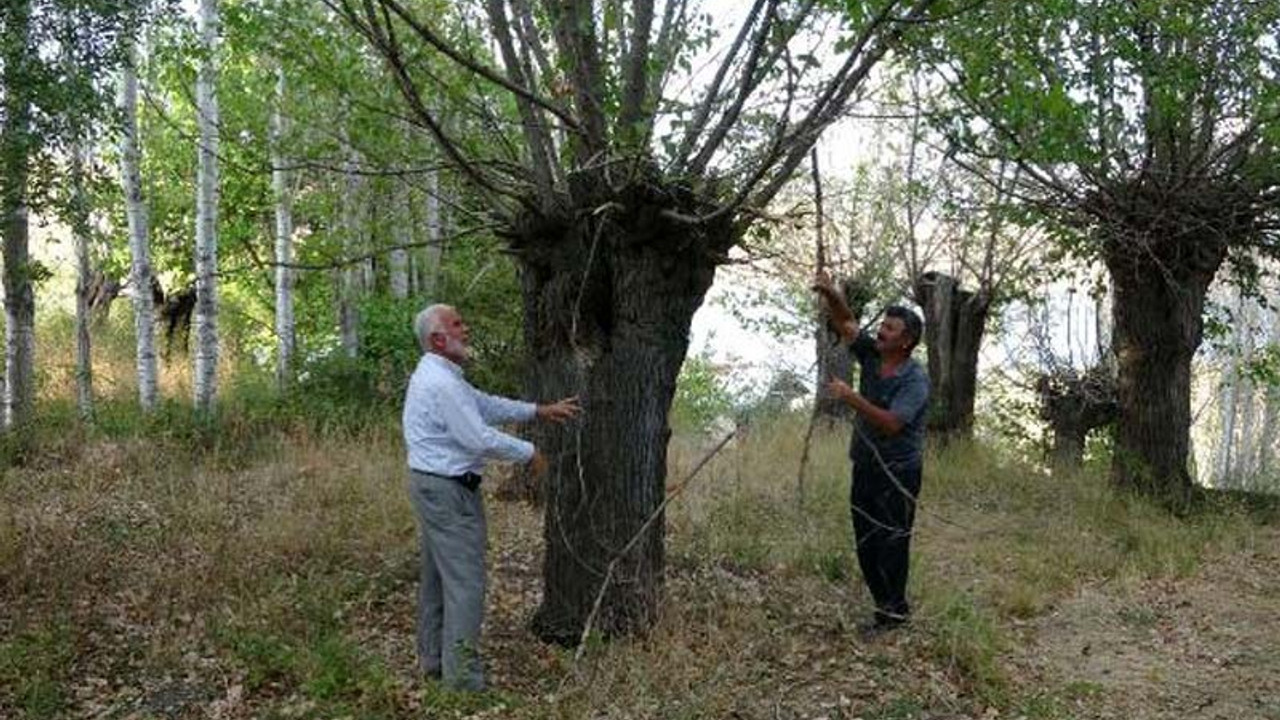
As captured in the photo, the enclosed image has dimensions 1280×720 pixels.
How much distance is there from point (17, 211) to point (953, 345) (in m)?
11.2

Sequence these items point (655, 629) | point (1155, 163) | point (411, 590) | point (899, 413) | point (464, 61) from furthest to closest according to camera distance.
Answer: point (1155, 163), point (411, 590), point (899, 413), point (655, 629), point (464, 61)

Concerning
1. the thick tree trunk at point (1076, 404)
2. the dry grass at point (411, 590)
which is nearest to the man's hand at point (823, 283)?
the dry grass at point (411, 590)

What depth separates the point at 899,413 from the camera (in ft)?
21.9

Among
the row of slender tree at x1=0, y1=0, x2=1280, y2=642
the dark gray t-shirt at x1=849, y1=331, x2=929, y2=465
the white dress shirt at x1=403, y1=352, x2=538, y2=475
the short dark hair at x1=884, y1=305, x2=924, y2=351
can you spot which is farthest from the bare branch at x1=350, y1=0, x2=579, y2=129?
the dark gray t-shirt at x1=849, y1=331, x2=929, y2=465

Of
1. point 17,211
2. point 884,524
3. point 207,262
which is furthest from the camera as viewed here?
point 207,262

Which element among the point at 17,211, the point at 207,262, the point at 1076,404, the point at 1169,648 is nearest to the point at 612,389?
the point at 1169,648

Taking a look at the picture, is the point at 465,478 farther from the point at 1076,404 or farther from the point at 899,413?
the point at 1076,404

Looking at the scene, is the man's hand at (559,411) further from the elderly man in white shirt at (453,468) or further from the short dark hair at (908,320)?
the short dark hair at (908,320)

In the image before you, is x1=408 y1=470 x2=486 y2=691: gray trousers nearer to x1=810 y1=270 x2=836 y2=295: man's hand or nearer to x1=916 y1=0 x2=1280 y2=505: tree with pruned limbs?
x1=810 y1=270 x2=836 y2=295: man's hand

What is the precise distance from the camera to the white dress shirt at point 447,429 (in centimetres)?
582

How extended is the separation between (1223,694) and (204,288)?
11.5 metres

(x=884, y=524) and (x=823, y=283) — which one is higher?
(x=823, y=283)

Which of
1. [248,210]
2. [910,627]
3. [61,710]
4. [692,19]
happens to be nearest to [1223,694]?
[910,627]

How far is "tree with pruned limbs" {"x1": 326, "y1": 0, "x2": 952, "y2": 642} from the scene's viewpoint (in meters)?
6.29
